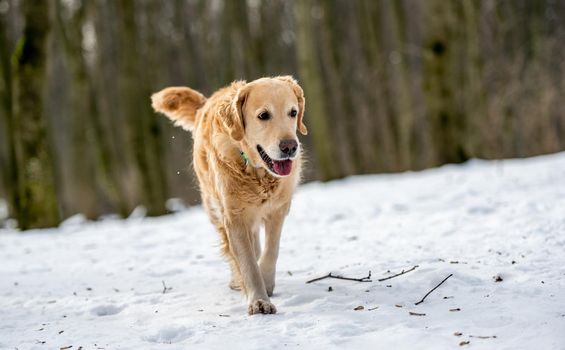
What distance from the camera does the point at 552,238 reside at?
4.93m

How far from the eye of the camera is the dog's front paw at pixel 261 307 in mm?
3994

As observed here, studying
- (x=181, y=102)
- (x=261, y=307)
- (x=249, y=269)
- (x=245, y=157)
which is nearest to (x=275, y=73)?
(x=181, y=102)

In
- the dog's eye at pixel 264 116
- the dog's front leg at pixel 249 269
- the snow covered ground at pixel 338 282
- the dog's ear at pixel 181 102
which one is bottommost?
the snow covered ground at pixel 338 282

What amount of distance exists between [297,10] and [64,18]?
285 inches

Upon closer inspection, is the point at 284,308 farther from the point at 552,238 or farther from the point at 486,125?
the point at 486,125

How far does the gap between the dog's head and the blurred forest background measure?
5.87 m

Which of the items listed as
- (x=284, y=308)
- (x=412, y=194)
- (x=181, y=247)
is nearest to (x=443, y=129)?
(x=412, y=194)

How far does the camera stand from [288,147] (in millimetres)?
4109

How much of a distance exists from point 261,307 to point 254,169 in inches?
39.0

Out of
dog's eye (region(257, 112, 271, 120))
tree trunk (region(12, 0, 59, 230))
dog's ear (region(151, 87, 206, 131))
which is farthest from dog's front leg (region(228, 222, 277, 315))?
tree trunk (region(12, 0, 59, 230))

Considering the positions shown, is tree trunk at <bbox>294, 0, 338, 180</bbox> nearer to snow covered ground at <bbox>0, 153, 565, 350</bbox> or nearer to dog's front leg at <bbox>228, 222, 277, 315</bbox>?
snow covered ground at <bbox>0, 153, 565, 350</bbox>

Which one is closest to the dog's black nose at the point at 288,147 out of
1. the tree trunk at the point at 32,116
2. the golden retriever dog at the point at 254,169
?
the golden retriever dog at the point at 254,169

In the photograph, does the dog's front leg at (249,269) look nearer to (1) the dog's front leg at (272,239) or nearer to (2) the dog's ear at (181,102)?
(1) the dog's front leg at (272,239)

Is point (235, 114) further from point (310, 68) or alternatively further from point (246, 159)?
point (310, 68)
